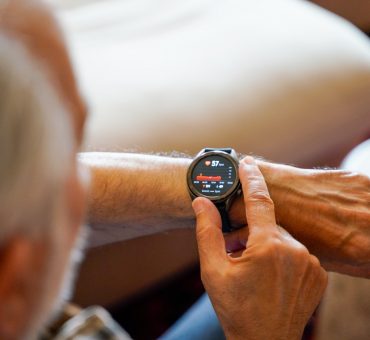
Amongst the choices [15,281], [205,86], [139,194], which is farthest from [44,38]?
[205,86]

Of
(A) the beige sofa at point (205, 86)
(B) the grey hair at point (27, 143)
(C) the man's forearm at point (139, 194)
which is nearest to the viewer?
(B) the grey hair at point (27, 143)

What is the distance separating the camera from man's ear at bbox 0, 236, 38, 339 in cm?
52

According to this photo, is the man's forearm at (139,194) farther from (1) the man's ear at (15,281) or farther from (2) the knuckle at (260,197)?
(1) the man's ear at (15,281)

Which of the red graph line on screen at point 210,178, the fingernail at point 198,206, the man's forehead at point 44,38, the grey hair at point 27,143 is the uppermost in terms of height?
the man's forehead at point 44,38

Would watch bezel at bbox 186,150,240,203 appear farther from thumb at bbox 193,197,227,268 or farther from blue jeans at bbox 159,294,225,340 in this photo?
blue jeans at bbox 159,294,225,340

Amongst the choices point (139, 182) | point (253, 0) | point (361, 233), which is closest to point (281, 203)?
point (361, 233)

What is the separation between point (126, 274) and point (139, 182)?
1.28ft

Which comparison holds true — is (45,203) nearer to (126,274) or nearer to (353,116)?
(126,274)

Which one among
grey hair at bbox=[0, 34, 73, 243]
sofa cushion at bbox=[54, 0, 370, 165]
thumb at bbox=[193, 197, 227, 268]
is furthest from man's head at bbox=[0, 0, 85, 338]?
sofa cushion at bbox=[54, 0, 370, 165]

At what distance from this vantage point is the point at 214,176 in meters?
0.95

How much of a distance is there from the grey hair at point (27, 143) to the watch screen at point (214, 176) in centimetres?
43

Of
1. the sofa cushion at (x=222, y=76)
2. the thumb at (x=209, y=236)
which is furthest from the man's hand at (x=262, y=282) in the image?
the sofa cushion at (x=222, y=76)

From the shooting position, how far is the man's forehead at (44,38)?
0.51 meters

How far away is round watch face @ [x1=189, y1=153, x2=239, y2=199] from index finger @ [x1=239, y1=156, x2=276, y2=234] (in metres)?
0.02
